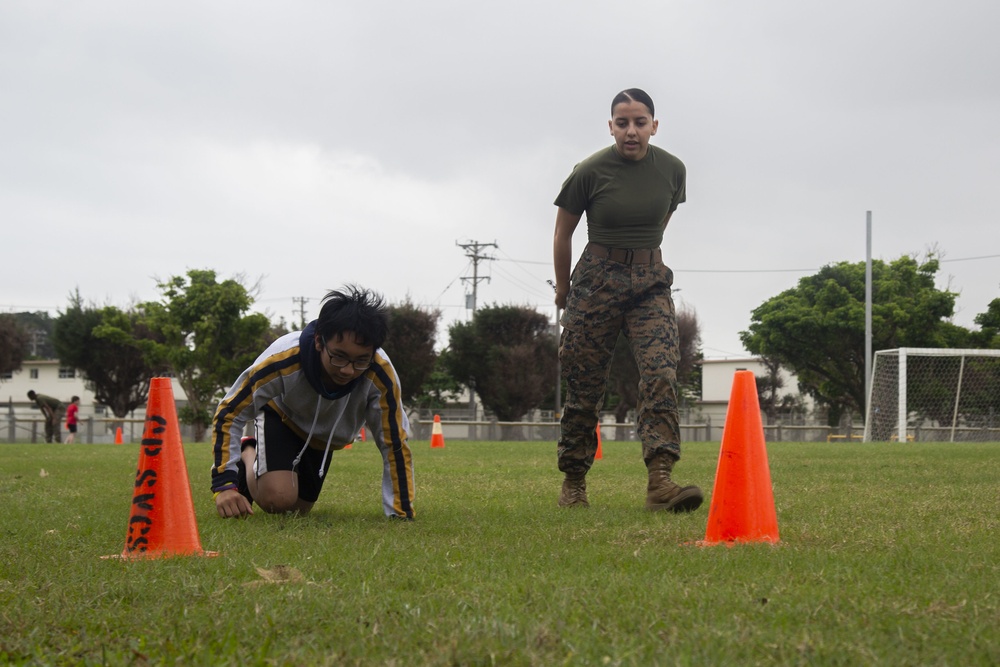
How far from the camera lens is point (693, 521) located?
16.2 feet

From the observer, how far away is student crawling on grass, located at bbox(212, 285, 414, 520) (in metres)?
4.93

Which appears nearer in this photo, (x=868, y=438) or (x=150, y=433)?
(x=150, y=433)

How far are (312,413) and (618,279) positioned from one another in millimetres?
1839

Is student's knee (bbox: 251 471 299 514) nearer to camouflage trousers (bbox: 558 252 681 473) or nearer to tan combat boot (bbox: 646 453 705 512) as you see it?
camouflage trousers (bbox: 558 252 681 473)

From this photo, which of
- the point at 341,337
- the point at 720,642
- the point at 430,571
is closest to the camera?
the point at 720,642

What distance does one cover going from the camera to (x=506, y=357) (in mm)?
53062

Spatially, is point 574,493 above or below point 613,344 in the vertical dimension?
below

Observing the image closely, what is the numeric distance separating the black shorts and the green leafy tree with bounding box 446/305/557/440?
154 feet

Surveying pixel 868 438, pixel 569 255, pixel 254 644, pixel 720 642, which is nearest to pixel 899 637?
pixel 720 642

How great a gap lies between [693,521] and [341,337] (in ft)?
6.10

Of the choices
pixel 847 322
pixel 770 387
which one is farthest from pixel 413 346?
pixel 770 387

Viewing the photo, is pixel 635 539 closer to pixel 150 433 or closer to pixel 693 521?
pixel 693 521

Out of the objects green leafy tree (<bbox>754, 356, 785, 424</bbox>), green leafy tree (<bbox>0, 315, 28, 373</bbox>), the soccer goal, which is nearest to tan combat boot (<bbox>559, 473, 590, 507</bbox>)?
the soccer goal

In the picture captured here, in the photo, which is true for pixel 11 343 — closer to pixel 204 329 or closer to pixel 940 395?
pixel 204 329
